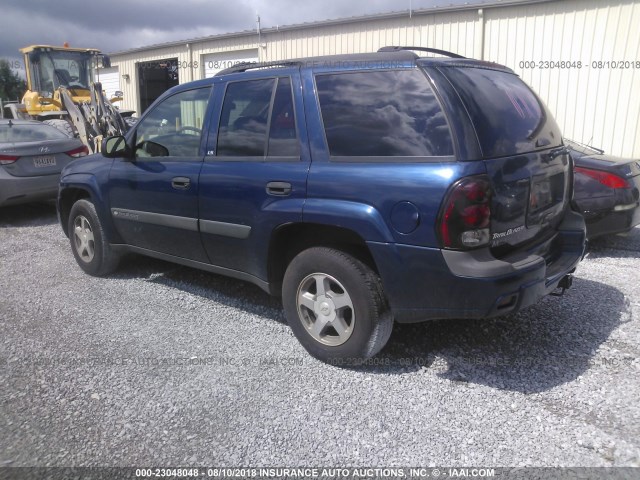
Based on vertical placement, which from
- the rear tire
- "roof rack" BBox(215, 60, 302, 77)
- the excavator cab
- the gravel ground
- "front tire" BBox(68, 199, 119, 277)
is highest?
the excavator cab

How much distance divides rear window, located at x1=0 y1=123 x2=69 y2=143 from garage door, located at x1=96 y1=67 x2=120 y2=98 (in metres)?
13.3

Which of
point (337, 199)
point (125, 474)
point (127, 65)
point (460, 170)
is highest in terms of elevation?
point (127, 65)

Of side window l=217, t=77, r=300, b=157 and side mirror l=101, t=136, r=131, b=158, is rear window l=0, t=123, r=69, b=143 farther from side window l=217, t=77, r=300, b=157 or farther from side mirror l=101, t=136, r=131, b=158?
side window l=217, t=77, r=300, b=157

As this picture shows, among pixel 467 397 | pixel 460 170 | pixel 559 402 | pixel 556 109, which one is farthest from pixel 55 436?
pixel 556 109

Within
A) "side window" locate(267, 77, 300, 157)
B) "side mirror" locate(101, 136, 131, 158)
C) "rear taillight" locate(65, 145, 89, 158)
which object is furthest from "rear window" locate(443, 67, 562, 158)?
"rear taillight" locate(65, 145, 89, 158)

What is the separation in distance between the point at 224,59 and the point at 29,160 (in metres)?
9.35

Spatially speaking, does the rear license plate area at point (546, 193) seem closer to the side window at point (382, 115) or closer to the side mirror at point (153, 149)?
the side window at point (382, 115)

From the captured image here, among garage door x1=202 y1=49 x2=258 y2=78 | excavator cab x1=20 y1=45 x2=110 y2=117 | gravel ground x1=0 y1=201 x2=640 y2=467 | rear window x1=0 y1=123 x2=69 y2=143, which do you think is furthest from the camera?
garage door x1=202 y1=49 x2=258 y2=78

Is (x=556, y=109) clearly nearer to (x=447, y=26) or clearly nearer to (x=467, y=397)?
(x=447, y=26)

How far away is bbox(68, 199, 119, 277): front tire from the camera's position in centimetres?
524

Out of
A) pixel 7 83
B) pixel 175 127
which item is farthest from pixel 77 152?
pixel 7 83

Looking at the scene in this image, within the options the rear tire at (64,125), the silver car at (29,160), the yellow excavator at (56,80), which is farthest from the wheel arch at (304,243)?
the yellow excavator at (56,80)

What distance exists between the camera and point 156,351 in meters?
3.79

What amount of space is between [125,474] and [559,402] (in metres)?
2.37
